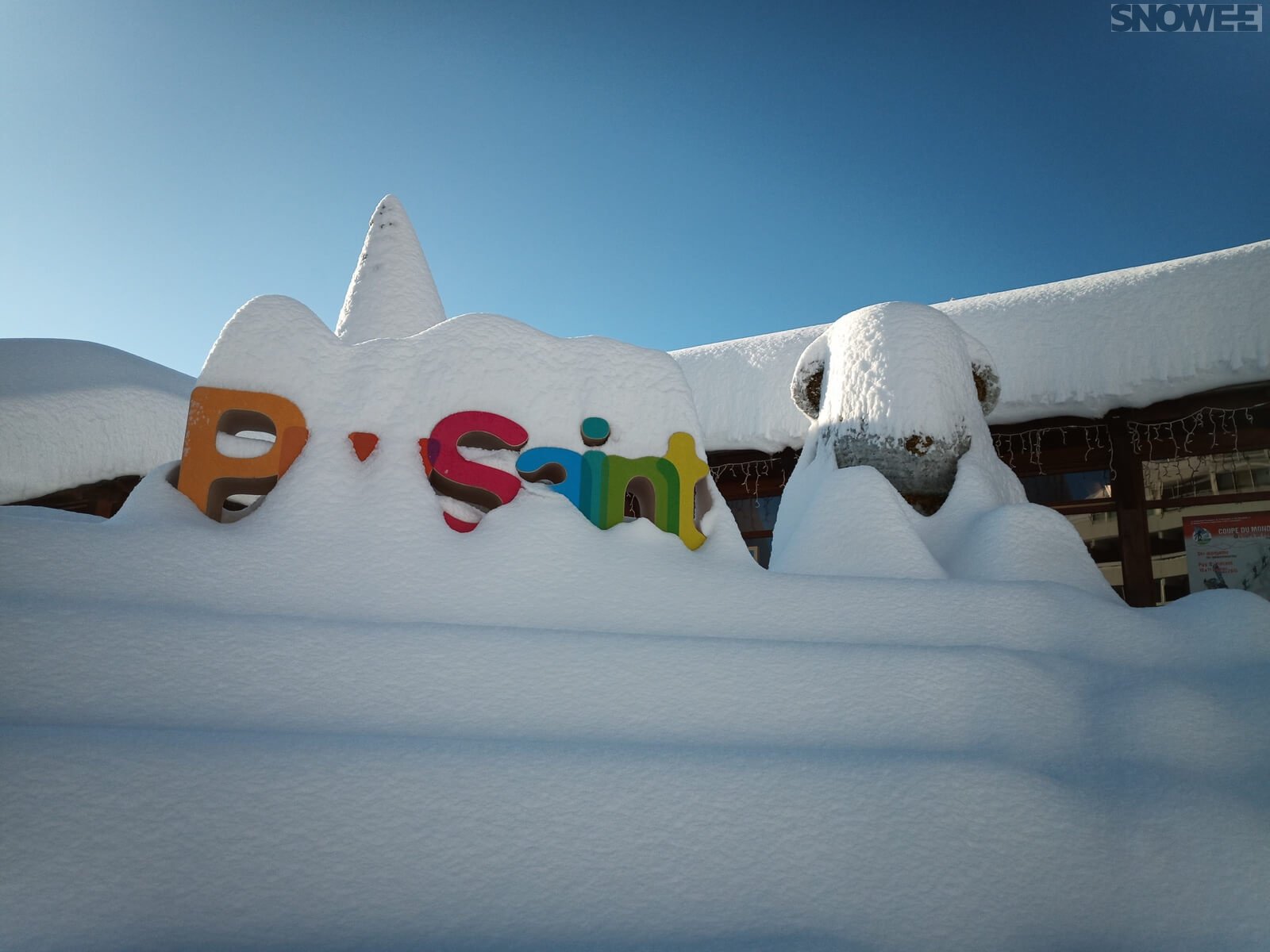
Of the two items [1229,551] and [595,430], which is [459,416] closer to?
[595,430]

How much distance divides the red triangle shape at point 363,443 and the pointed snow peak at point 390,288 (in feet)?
4.76

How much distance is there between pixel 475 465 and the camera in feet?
10.5

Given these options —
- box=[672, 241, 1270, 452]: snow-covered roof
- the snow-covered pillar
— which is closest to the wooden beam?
box=[672, 241, 1270, 452]: snow-covered roof

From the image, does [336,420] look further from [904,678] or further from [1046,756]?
[1046,756]

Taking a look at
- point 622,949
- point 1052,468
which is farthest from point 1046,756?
point 1052,468

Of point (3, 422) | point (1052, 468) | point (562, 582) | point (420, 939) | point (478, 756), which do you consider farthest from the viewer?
point (1052, 468)

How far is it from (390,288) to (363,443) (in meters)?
1.83

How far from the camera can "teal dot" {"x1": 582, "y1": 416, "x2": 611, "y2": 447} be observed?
134 inches

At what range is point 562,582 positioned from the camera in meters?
2.95

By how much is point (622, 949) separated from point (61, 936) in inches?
45.3

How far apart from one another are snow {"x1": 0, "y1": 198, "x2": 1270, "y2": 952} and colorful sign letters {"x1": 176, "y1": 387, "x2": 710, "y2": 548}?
0.24ft

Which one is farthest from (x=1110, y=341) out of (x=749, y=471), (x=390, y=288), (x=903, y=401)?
(x=390, y=288)

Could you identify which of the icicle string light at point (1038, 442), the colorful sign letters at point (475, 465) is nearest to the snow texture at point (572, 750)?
the colorful sign letters at point (475, 465)

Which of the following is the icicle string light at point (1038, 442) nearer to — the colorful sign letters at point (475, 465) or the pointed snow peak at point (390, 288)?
the colorful sign letters at point (475, 465)
